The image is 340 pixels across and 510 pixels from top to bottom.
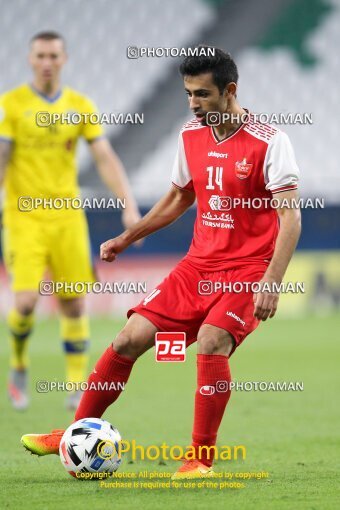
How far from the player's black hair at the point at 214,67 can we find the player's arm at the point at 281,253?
1.86ft

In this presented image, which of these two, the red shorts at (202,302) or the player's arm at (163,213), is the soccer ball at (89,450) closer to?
the red shorts at (202,302)

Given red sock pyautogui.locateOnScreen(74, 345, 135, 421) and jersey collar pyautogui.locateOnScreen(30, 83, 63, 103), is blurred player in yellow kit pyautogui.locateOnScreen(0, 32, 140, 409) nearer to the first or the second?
jersey collar pyautogui.locateOnScreen(30, 83, 63, 103)

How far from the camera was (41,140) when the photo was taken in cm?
743

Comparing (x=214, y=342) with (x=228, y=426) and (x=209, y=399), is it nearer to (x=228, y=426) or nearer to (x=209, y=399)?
(x=209, y=399)

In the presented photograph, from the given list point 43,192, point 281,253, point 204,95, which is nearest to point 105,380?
point 281,253

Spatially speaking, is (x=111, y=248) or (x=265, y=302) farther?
(x=111, y=248)

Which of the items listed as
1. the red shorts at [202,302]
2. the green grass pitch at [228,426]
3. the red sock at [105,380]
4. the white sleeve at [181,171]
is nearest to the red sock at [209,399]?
the red shorts at [202,302]

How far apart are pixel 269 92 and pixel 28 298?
11190 mm

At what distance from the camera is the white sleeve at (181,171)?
15.7 ft

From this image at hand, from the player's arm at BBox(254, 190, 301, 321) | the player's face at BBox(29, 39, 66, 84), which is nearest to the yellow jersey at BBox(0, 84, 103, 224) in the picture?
the player's face at BBox(29, 39, 66, 84)

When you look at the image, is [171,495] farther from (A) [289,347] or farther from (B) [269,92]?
(B) [269,92]

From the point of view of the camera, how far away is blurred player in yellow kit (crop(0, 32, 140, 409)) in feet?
24.3

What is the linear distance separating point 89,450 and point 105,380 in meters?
0.38

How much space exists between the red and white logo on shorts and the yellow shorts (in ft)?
9.34
